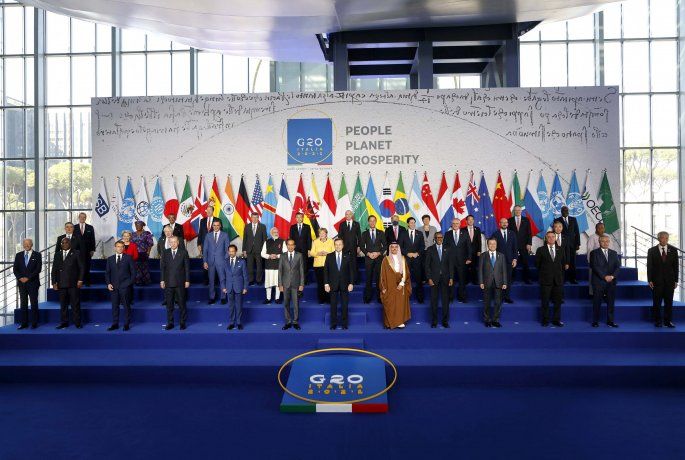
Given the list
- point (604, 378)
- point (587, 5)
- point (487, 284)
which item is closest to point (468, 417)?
point (604, 378)

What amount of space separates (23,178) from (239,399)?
1407 centimetres

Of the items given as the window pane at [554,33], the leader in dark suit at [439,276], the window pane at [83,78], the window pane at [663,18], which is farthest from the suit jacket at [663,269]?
the window pane at [83,78]

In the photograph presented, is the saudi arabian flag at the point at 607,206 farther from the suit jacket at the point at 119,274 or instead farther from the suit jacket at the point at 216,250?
the suit jacket at the point at 119,274

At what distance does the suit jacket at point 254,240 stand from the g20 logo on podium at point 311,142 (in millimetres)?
2109

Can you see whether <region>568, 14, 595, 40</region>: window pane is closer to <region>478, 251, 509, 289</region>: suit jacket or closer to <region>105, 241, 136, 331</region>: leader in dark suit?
<region>478, 251, 509, 289</region>: suit jacket

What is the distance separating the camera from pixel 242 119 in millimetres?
11555

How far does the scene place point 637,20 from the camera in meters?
16.1

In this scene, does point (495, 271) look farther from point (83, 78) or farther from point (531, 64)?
point (83, 78)

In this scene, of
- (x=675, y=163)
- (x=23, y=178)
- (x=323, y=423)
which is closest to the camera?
(x=323, y=423)

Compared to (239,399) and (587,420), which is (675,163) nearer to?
(587,420)

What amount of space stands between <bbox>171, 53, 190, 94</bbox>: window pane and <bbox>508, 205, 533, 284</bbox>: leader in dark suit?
11.6 metres

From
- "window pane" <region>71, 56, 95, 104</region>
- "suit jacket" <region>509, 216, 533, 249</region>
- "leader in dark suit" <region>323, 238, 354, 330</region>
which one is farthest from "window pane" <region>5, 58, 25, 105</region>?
"suit jacket" <region>509, 216, 533, 249</region>

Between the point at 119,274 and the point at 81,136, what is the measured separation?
1012cm

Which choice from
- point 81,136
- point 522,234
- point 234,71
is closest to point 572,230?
point 522,234
